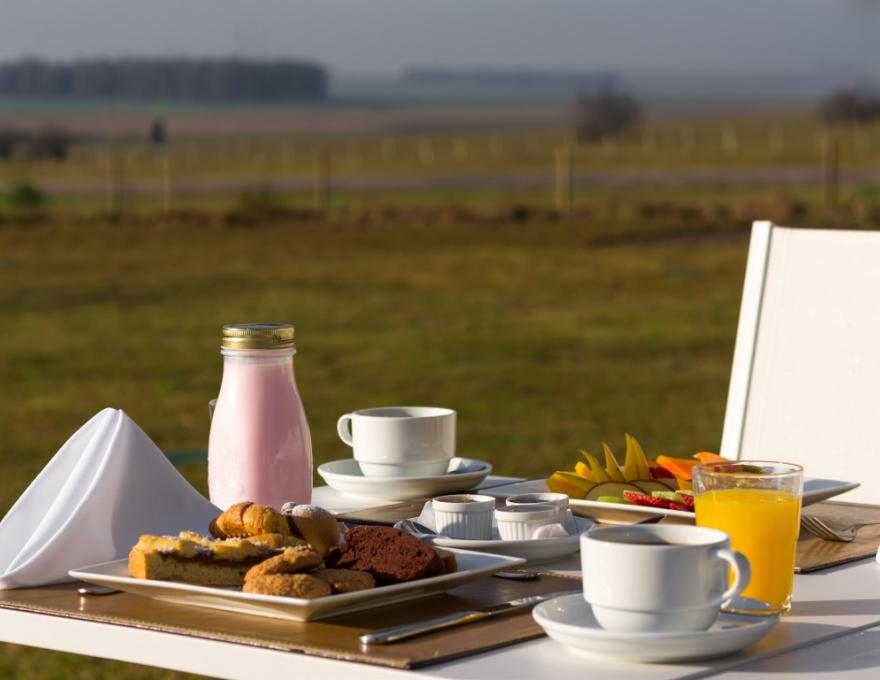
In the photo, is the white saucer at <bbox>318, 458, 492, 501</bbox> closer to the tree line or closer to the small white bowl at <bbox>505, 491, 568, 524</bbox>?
the small white bowl at <bbox>505, 491, 568, 524</bbox>

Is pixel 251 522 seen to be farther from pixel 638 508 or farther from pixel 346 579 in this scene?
pixel 638 508

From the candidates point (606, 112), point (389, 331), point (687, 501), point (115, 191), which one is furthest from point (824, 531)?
point (606, 112)

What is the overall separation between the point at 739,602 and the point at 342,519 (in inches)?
24.9

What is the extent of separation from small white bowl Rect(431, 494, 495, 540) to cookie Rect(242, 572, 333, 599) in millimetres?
305

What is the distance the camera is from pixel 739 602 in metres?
1.38

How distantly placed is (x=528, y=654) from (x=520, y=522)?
35cm

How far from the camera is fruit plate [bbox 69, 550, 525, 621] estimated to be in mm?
1341

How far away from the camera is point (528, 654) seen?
127 cm

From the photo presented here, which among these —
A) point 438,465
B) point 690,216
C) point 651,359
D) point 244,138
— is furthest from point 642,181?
point 244,138

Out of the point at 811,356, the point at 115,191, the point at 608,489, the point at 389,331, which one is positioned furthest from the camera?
the point at 115,191

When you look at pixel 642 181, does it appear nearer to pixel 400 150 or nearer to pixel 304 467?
pixel 400 150

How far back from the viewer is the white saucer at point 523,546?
62.6 inches

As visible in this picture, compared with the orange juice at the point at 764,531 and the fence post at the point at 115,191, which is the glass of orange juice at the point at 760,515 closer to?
the orange juice at the point at 764,531

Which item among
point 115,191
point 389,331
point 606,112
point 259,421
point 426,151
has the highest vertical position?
point 606,112
